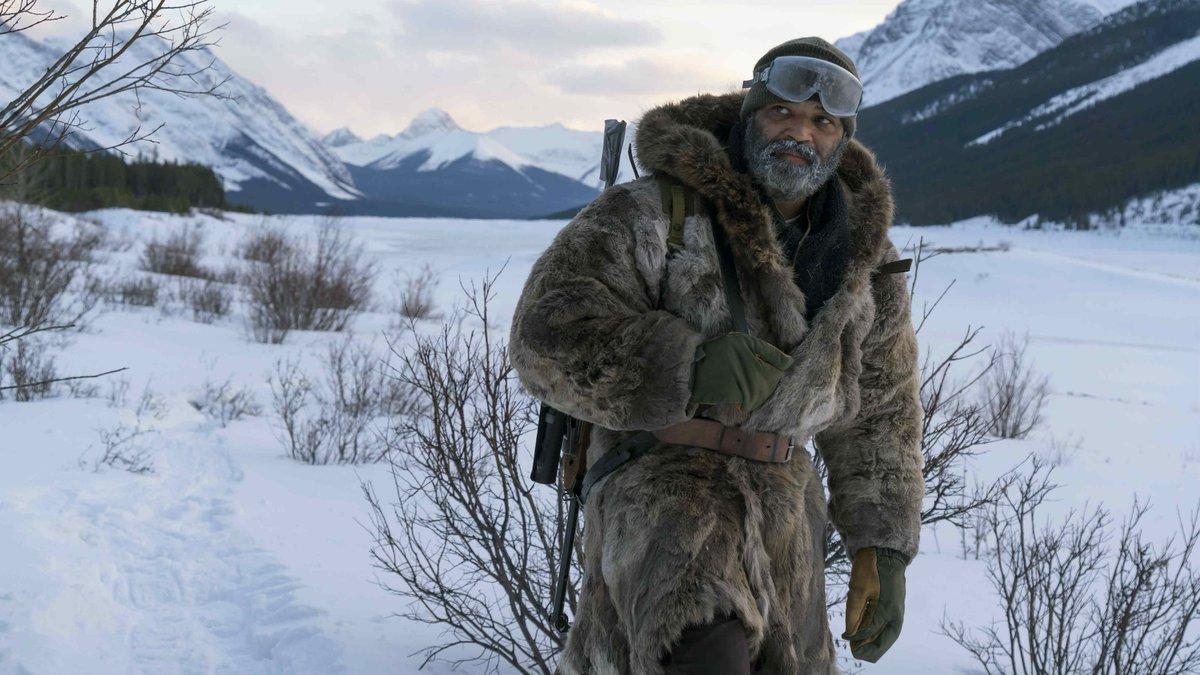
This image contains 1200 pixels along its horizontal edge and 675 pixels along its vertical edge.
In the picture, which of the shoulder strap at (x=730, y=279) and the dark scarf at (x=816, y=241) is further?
the dark scarf at (x=816, y=241)

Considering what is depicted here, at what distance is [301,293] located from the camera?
1642 cm

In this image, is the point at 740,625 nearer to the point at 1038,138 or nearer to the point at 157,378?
the point at 157,378

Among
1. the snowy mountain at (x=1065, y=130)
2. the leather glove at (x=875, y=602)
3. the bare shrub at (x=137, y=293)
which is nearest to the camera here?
the leather glove at (x=875, y=602)

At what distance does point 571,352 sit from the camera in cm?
212

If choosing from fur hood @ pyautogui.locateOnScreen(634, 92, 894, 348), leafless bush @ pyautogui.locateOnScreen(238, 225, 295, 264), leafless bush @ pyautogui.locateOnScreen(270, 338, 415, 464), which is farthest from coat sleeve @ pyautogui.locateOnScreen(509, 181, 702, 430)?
leafless bush @ pyautogui.locateOnScreen(238, 225, 295, 264)

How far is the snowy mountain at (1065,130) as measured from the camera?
280 ft

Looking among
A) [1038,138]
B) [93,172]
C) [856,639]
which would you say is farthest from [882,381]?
[1038,138]

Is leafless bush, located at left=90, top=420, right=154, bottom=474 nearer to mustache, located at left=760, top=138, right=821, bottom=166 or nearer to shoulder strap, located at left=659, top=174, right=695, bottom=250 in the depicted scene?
shoulder strap, located at left=659, top=174, right=695, bottom=250

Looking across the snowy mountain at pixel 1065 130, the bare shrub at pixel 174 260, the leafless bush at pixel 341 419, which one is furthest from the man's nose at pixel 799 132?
the snowy mountain at pixel 1065 130

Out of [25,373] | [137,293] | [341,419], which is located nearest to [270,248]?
[137,293]

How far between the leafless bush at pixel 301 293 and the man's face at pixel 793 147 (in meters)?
13.9

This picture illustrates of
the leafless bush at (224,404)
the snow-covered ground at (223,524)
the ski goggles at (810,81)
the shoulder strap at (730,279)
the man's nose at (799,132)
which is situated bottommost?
the leafless bush at (224,404)

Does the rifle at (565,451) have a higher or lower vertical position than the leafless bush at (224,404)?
higher

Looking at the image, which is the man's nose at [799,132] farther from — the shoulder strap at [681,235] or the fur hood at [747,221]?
the shoulder strap at [681,235]
